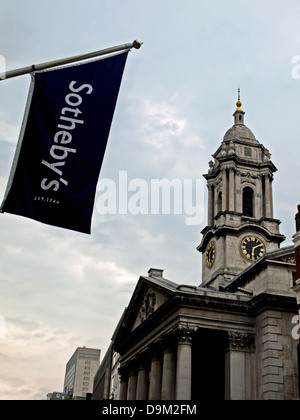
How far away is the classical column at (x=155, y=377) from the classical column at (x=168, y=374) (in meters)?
2.86

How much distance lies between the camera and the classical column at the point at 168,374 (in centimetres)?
4016

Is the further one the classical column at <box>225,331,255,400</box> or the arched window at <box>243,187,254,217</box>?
the arched window at <box>243,187,254,217</box>

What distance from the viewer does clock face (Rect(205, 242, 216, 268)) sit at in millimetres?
64694

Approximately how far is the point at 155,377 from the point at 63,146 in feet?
110

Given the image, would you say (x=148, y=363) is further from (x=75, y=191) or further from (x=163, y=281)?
(x=75, y=191)

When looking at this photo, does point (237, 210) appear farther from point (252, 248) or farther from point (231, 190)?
point (252, 248)

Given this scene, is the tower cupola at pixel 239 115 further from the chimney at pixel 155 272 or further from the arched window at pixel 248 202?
the chimney at pixel 155 272

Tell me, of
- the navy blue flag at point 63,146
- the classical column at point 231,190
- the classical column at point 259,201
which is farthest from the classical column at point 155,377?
the navy blue flag at point 63,146

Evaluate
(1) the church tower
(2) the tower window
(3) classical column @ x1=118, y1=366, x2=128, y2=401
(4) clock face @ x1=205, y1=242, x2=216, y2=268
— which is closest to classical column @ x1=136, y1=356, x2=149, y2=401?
(3) classical column @ x1=118, y1=366, x2=128, y2=401

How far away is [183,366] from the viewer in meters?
38.5

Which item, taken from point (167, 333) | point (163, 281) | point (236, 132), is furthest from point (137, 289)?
point (236, 132)

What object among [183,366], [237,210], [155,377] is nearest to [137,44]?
[183,366]

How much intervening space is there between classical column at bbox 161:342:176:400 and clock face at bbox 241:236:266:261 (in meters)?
22.4

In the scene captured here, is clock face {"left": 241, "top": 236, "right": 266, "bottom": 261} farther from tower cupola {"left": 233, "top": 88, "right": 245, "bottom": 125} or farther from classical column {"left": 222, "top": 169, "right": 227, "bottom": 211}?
tower cupola {"left": 233, "top": 88, "right": 245, "bottom": 125}
